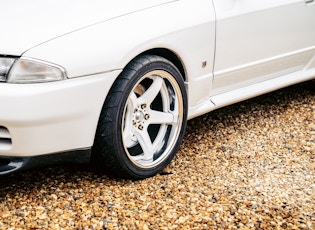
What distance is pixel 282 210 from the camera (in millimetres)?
3594

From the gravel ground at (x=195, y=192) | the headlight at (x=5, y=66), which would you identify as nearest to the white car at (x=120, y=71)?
the headlight at (x=5, y=66)

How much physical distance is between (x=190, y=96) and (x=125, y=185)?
77 cm

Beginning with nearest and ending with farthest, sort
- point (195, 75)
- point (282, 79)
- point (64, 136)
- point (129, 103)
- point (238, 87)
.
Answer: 1. point (64, 136)
2. point (129, 103)
3. point (195, 75)
4. point (238, 87)
5. point (282, 79)

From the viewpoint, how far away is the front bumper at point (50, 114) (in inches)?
126

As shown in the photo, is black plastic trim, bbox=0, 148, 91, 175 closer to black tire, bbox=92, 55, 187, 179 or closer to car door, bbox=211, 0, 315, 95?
black tire, bbox=92, 55, 187, 179

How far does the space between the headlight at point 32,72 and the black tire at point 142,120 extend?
1.33ft

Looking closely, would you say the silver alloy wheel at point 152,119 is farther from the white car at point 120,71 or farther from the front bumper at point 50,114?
the front bumper at point 50,114

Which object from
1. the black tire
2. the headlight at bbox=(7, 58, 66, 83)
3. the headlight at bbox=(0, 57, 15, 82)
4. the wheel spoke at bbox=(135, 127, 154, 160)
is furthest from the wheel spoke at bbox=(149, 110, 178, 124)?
the headlight at bbox=(0, 57, 15, 82)

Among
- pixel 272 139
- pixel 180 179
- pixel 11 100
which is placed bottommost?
pixel 272 139

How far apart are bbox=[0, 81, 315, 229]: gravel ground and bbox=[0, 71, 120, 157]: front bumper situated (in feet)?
1.19

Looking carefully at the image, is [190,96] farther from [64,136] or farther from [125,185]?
[64,136]

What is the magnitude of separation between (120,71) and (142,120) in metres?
0.48

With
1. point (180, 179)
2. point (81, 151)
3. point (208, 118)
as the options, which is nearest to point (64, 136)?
point (81, 151)

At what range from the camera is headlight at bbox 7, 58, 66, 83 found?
3230mm
